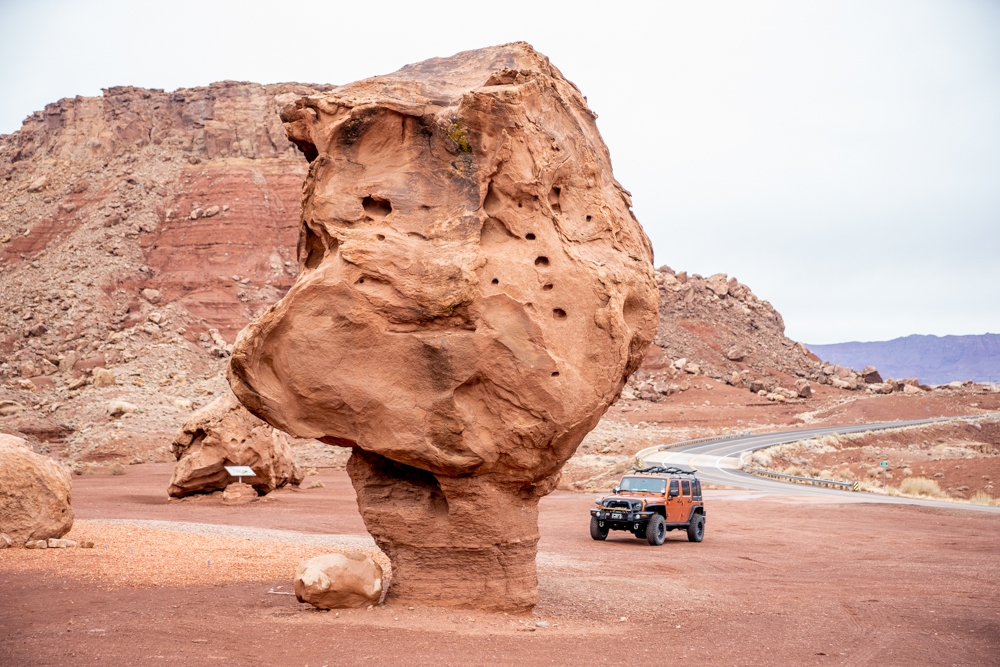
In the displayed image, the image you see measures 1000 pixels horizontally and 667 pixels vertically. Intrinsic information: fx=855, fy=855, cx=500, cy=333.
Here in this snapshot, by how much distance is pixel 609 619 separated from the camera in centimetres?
1131

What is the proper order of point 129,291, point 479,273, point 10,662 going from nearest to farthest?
point 10,662, point 479,273, point 129,291

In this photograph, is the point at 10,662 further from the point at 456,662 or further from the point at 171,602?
the point at 456,662

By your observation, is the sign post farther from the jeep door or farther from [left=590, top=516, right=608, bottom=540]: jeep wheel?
the jeep door

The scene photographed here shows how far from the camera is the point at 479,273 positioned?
33.2 ft

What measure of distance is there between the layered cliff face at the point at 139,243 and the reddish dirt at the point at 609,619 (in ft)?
125

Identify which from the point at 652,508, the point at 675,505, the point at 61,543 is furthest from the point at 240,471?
the point at 675,505

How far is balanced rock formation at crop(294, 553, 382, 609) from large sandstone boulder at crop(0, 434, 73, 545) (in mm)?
7073

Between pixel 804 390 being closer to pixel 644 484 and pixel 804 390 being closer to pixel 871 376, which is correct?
pixel 871 376

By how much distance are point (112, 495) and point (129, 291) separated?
143 feet

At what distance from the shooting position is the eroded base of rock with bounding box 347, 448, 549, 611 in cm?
1063

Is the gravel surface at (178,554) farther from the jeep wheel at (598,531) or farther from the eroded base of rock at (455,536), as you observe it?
the jeep wheel at (598,531)

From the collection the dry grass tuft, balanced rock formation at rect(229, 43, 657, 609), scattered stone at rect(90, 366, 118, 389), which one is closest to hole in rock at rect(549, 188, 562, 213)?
balanced rock formation at rect(229, 43, 657, 609)

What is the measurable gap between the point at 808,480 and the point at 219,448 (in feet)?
83.9

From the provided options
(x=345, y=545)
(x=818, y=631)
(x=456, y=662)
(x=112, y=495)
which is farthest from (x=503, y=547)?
(x=112, y=495)
